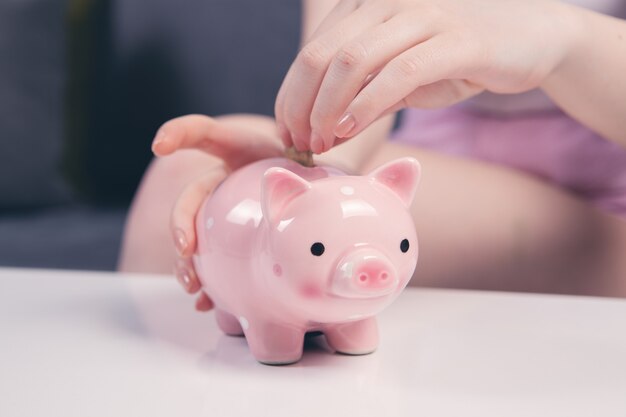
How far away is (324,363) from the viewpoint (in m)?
0.46

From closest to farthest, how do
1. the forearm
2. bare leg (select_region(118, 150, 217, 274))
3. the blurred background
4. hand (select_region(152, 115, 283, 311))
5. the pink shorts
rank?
hand (select_region(152, 115, 283, 311))
the forearm
bare leg (select_region(118, 150, 217, 274))
the pink shorts
the blurred background

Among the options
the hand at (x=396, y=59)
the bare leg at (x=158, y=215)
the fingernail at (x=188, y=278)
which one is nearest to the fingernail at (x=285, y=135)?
the hand at (x=396, y=59)

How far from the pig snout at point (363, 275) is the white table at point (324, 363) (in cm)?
6

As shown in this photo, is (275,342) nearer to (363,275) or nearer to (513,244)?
(363,275)

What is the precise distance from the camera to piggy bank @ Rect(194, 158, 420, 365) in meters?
0.40

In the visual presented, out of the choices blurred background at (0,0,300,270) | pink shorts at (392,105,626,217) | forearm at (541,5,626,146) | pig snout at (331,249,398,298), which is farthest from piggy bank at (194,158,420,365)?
blurred background at (0,0,300,270)

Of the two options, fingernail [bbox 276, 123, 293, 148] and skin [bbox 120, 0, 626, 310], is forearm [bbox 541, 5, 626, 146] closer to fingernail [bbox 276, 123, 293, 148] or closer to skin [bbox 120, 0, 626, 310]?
skin [bbox 120, 0, 626, 310]

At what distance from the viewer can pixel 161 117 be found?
1.40m

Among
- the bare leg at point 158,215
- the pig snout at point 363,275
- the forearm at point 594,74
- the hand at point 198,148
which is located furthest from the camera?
the bare leg at point 158,215

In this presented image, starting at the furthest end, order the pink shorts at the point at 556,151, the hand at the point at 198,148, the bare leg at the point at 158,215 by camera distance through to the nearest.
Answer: the pink shorts at the point at 556,151
the bare leg at the point at 158,215
the hand at the point at 198,148

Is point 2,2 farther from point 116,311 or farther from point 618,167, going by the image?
point 618,167

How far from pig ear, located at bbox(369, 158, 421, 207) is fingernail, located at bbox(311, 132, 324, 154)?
5cm

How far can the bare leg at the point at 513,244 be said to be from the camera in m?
0.77

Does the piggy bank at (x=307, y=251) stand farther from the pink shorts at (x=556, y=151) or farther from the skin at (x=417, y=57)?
the pink shorts at (x=556, y=151)
